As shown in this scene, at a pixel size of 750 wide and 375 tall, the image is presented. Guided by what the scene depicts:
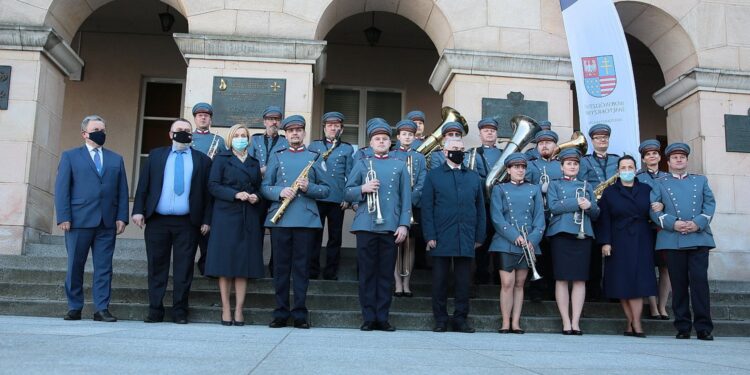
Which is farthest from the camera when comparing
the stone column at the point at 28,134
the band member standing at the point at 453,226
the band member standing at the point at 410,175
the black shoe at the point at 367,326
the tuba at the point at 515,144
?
the stone column at the point at 28,134

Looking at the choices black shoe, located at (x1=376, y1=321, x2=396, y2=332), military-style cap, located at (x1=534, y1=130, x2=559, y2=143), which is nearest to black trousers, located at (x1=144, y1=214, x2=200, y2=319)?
black shoe, located at (x1=376, y1=321, x2=396, y2=332)

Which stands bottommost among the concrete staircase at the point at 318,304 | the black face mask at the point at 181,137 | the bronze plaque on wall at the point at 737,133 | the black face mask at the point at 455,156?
the concrete staircase at the point at 318,304

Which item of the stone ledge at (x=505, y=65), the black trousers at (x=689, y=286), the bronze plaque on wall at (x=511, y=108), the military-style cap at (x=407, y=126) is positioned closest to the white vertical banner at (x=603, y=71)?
the stone ledge at (x=505, y=65)

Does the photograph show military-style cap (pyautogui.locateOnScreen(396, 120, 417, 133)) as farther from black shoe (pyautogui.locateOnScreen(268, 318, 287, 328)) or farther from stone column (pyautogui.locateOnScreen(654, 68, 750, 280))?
stone column (pyautogui.locateOnScreen(654, 68, 750, 280))

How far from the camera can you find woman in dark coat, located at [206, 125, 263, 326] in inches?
282

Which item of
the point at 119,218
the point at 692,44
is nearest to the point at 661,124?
the point at 692,44

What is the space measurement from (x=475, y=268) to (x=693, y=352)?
3.74m

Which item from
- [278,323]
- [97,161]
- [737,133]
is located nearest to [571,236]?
[278,323]

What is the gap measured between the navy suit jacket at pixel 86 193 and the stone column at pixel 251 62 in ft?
8.97

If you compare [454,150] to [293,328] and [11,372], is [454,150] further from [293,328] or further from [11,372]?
[11,372]

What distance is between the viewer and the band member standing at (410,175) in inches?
321

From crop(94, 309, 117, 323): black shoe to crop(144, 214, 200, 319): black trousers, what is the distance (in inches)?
14.4

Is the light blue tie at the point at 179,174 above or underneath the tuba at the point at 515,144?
underneath

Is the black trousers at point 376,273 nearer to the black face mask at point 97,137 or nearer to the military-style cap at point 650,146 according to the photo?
the black face mask at point 97,137
